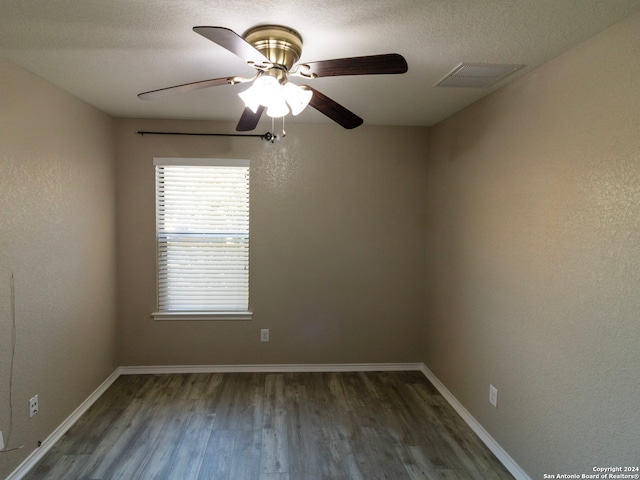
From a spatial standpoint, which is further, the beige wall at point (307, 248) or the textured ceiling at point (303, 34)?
the beige wall at point (307, 248)

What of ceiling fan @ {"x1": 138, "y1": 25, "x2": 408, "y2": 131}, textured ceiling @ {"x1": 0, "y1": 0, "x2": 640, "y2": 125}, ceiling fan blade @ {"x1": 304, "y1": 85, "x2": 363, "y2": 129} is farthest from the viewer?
ceiling fan blade @ {"x1": 304, "y1": 85, "x2": 363, "y2": 129}

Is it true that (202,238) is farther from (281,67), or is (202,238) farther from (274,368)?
(281,67)

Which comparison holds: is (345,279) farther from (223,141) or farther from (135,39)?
(135,39)

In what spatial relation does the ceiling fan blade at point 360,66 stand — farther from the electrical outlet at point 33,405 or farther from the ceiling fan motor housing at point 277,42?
the electrical outlet at point 33,405

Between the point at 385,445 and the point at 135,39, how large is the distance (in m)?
2.82

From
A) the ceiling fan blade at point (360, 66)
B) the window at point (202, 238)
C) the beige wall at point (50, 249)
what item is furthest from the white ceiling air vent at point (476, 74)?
the beige wall at point (50, 249)

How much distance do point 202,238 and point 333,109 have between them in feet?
6.88

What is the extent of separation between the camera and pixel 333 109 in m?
1.81

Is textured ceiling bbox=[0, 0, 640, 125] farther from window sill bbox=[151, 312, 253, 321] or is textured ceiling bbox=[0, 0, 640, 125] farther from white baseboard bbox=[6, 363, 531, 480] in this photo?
white baseboard bbox=[6, 363, 531, 480]

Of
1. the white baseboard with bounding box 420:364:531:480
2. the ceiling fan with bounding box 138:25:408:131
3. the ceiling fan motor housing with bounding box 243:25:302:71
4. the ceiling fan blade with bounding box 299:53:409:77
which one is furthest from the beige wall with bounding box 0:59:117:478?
the white baseboard with bounding box 420:364:531:480

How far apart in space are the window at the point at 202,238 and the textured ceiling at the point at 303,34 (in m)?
1.01

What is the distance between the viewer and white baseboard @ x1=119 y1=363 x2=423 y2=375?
3.42m

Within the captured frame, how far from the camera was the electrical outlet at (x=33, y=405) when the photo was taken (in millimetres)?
2162

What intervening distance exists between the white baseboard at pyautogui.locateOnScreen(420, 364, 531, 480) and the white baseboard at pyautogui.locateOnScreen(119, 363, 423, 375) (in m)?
0.36
